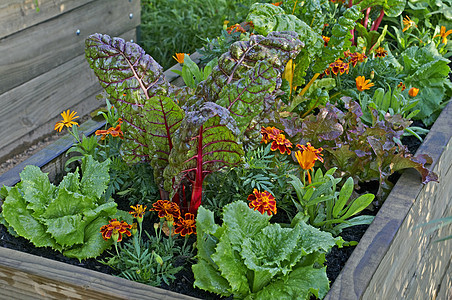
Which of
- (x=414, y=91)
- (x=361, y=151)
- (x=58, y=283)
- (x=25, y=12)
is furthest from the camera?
(x=25, y=12)

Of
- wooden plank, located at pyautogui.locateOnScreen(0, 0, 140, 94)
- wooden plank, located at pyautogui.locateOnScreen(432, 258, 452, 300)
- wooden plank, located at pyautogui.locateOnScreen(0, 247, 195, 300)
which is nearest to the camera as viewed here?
wooden plank, located at pyautogui.locateOnScreen(0, 247, 195, 300)

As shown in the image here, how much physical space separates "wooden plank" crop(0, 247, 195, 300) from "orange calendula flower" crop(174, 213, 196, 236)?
254mm

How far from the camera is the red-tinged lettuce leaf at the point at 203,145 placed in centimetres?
137

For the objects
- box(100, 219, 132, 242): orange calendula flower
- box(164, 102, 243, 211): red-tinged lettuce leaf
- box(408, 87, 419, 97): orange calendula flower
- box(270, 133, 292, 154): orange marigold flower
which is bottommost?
box(408, 87, 419, 97): orange calendula flower

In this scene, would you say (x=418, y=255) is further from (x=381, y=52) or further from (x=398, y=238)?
(x=381, y=52)

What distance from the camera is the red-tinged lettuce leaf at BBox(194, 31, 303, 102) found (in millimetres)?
1650

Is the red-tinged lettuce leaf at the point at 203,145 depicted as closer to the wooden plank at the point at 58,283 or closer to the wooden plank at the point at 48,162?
the wooden plank at the point at 58,283

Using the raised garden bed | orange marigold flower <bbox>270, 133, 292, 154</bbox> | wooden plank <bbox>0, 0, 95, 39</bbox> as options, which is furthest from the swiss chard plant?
wooden plank <bbox>0, 0, 95, 39</bbox>

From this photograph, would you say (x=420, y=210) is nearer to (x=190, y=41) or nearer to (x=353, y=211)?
(x=353, y=211)

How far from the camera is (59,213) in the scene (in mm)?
1587

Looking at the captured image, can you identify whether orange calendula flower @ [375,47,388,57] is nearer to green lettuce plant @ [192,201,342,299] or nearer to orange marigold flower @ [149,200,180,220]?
green lettuce plant @ [192,201,342,299]

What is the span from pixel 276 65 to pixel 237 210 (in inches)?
18.5

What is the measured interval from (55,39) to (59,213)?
6.06 feet

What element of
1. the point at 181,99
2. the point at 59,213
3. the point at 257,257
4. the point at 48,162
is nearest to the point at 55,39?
the point at 48,162
